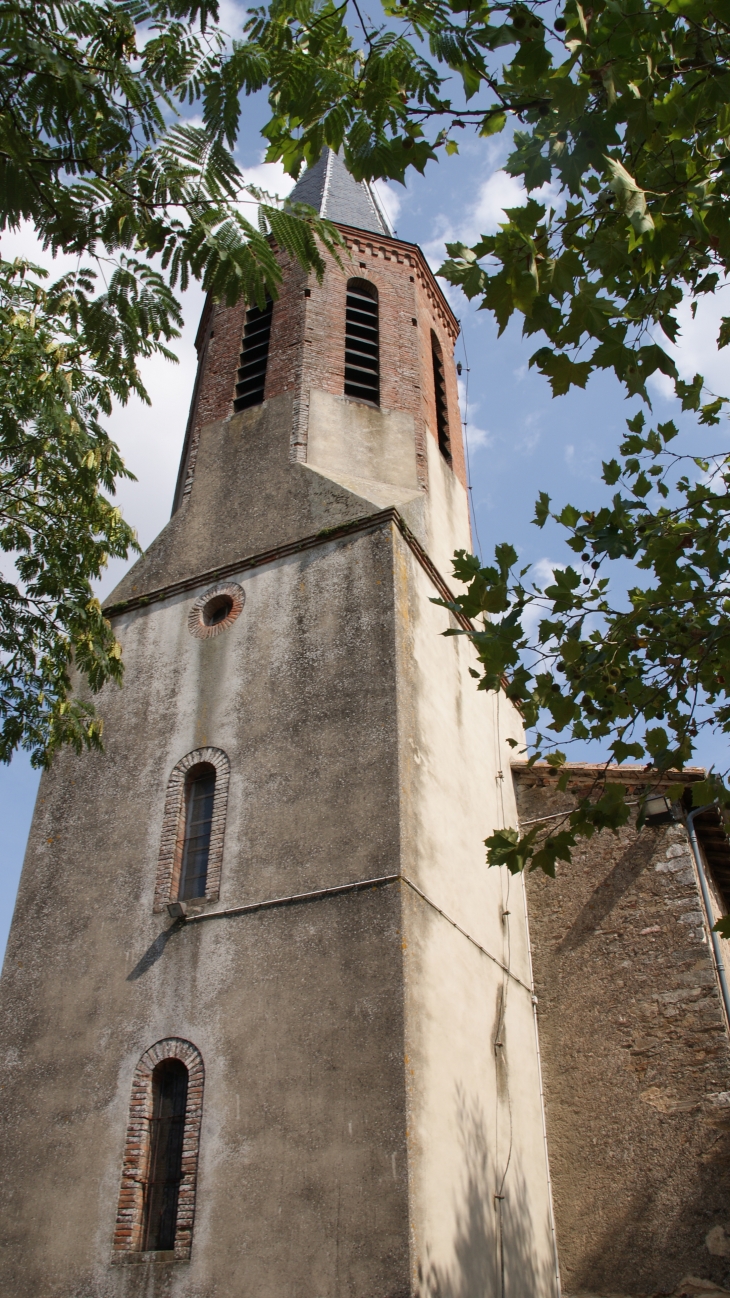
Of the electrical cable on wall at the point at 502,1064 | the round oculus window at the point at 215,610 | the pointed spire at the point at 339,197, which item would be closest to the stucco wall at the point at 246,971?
the round oculus window at the point at 215,610

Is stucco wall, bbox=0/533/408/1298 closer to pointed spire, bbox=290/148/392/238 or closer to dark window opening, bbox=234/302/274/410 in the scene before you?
dark window opening, bbox=234/302/274/410

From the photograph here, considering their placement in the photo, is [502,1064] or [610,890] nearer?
[502,1064]

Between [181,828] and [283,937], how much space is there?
197 cm

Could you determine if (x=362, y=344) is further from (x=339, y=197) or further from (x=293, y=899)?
(x=293, y=899)

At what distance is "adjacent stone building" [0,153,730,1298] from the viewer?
7.72 metres

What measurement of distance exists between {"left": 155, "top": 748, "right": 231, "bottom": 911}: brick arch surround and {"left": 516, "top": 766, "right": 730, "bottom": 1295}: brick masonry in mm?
4471

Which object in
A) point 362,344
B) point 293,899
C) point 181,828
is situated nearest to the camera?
point 293,899

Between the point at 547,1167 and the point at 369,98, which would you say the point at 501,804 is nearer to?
Result: the point at 547,1167

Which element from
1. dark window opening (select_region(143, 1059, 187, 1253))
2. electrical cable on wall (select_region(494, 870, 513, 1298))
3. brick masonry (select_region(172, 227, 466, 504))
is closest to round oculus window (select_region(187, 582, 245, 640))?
brick masonry (select_region(172, 227, 466, 504))

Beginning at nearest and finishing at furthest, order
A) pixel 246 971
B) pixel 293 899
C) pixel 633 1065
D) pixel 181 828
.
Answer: pixel 246 971 < pixel 293 899 < pixel 181 828 < pixel 633 1065

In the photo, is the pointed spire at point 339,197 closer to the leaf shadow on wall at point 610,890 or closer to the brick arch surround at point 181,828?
the brick arch surround at point 181,828

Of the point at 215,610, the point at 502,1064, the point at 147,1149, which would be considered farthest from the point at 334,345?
the point at 147,1149

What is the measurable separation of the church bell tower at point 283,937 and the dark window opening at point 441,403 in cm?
134

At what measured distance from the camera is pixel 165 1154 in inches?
330
